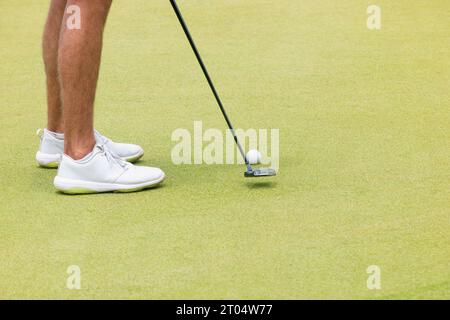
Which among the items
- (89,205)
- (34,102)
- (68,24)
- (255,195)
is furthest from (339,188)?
(34,102)

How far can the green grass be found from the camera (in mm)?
2430

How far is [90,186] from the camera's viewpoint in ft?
9.96

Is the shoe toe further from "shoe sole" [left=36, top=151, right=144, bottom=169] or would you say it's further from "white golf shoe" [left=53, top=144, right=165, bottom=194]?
"shoe sole" [left=36, top=151, right=144, bottom=169]

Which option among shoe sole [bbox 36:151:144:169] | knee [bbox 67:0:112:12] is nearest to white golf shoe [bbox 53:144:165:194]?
shoe sole [bbox 36:151:144:169]

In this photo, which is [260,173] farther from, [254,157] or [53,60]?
[53,60]

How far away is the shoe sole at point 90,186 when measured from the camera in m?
3.02

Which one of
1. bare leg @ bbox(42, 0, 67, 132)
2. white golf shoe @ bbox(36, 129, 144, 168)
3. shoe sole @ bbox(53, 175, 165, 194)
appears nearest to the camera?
shoe sole @ bbox(53, 175, 165, 194)

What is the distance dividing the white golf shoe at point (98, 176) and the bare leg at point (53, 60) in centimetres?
28

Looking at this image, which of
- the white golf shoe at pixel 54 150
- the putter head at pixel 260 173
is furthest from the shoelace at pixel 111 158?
the putter head at pixel 260 173

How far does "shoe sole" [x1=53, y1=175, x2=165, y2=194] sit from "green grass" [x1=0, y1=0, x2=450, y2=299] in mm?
25

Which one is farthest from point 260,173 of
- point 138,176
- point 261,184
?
point 138,176

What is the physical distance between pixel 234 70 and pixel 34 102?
3.05 feet

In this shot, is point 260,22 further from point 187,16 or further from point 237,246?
point 237,246

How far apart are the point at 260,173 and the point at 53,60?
0.76 meters
